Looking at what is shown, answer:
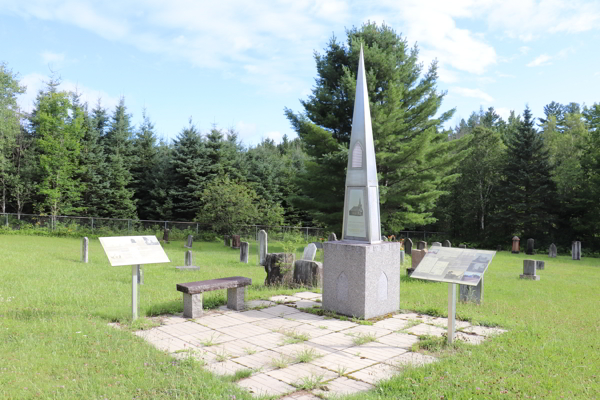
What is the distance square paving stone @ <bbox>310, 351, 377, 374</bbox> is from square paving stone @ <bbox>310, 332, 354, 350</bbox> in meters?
0.29

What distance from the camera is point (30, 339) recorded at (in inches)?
197

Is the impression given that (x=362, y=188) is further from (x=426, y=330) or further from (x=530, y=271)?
(x=530, y=271)

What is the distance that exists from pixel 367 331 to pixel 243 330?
171 cm

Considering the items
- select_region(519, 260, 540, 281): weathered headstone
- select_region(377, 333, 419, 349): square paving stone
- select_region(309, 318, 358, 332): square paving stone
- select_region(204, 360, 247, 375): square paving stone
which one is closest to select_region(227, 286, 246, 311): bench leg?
select_region(309, 318, 358, 332): square paving stone

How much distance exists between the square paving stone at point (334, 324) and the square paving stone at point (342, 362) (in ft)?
3.59

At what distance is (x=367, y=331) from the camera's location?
586 cm

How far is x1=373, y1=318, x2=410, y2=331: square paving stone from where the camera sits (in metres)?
6.09

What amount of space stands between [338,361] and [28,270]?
9.64m

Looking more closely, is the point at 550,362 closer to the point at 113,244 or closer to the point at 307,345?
the point at 307,345

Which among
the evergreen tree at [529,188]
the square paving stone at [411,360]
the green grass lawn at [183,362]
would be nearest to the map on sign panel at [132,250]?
the green grass lawn at [183,362]

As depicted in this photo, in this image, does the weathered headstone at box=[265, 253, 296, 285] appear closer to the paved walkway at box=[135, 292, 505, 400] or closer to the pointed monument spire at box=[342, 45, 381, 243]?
the paved walkway at box=[135, 292, 505, 400]

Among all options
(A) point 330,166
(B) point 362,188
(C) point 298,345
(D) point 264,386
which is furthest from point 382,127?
(D) point 264,386

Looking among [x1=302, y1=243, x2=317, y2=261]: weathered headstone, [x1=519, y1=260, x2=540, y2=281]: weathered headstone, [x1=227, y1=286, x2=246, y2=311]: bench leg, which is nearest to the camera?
[x1=227, y1=286, x2=246, y2=311]: bench leg

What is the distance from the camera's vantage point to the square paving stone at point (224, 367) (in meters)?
4.23
